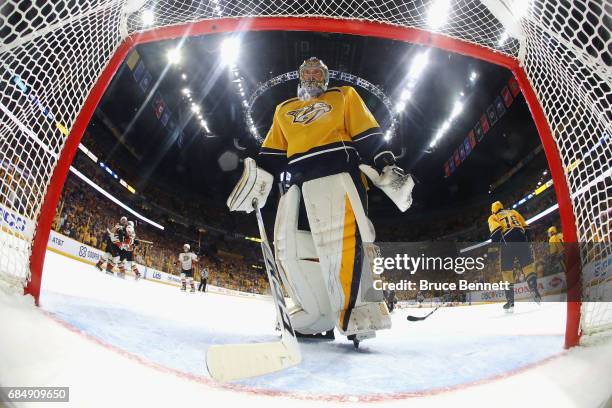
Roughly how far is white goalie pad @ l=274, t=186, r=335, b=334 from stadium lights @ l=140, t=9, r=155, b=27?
836 mm

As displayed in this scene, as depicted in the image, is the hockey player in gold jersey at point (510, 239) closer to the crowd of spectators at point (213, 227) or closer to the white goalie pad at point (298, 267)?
the white goalie pad at point (298, 267)

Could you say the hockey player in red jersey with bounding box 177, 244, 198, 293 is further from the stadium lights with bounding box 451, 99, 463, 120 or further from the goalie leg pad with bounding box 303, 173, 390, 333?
the stadium lights with bounding box 451, 99, 463, 120

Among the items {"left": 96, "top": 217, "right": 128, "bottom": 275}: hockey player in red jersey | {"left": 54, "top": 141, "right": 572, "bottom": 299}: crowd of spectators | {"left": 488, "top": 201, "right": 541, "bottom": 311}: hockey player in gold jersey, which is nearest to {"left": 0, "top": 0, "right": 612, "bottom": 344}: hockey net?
{"left": 488, "top": 201, "right": 541, "bottom": 311}: hockey player in gold jersey

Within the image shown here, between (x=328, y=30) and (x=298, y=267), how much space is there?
969mm

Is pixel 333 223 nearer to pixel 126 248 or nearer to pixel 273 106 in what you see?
pixel 126 248

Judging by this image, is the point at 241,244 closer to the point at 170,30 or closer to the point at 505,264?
the point at 505,264

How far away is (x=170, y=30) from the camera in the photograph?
4.54ft

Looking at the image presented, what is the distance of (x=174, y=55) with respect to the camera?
7.97 meters

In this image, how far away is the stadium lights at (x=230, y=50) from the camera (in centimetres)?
736

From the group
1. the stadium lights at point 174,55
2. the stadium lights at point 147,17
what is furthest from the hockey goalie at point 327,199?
the stadium lights at point 174,55

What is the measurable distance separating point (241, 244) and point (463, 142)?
793 centimetres

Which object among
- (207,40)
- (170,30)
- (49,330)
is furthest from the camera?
(207,40)

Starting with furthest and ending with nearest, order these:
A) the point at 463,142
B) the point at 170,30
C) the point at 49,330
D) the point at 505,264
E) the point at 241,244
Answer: the point at 241,244 < the point at 463,142 < the point at 505,264 < the point at 170,30 < the point at 49,330

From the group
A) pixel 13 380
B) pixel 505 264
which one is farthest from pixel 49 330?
pixel 505 264
